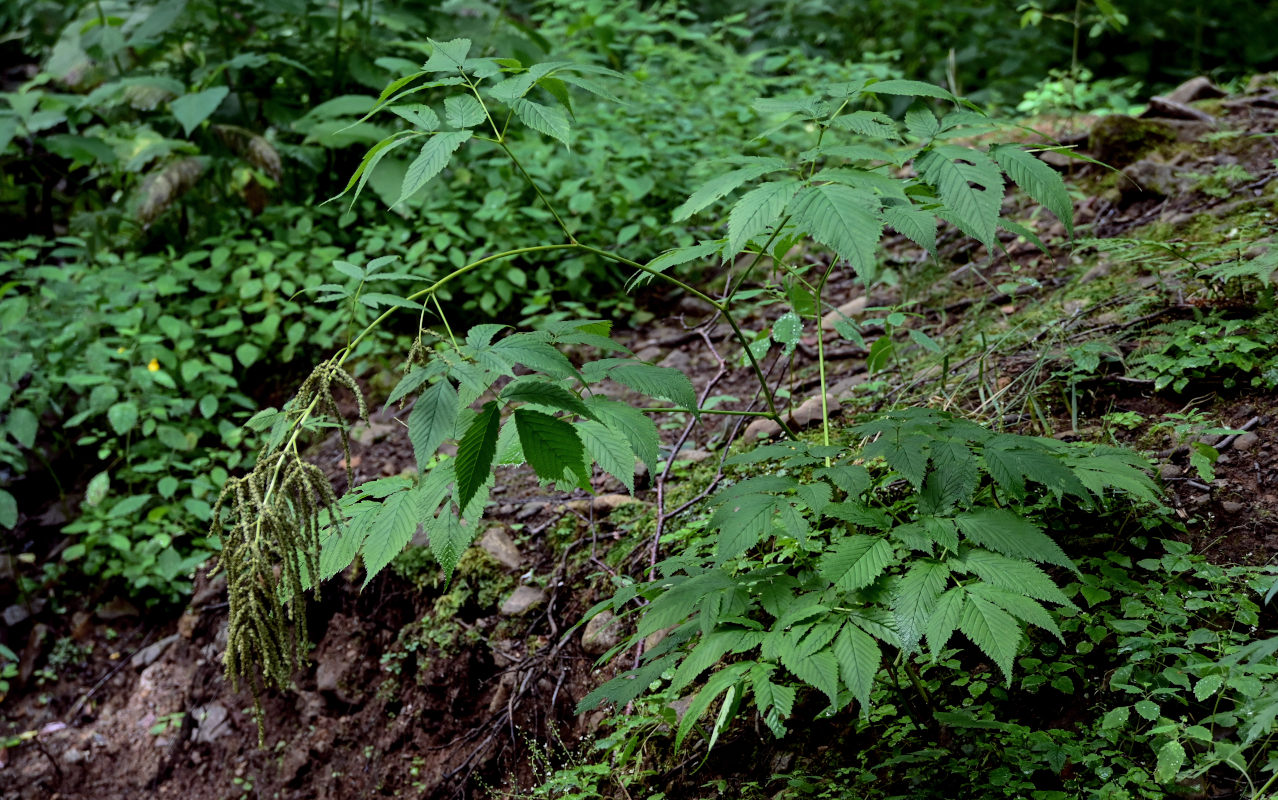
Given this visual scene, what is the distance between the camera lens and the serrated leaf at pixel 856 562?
157cm

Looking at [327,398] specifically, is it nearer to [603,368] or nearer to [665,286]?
[603,368]

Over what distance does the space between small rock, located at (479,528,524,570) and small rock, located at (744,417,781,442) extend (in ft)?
2.97

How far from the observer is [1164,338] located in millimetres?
2682

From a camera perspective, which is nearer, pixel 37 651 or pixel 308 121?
pixel 37 651

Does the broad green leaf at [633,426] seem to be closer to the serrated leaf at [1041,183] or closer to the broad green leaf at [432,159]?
the broad green leaf at [432,159]

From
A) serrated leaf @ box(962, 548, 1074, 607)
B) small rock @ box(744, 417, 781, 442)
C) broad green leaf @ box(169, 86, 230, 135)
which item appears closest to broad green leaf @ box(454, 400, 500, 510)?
serrated leaf @ box(962, 548, 1074, 607)

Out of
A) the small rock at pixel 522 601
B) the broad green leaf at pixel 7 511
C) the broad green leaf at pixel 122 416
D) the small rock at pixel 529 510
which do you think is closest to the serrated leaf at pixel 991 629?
the small rock at pixel 522 601

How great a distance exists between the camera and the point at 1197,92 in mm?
4625

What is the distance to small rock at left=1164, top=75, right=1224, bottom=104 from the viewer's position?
181 inches

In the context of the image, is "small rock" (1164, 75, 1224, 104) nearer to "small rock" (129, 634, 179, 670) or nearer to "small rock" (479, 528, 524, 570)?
"small rock" (479, 528, 524, 570)

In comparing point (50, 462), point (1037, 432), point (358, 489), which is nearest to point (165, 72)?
point (50, 462)

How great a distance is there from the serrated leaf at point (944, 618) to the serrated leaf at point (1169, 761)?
490mm

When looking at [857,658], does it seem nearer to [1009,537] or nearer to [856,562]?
[856,562]

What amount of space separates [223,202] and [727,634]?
426 cm
